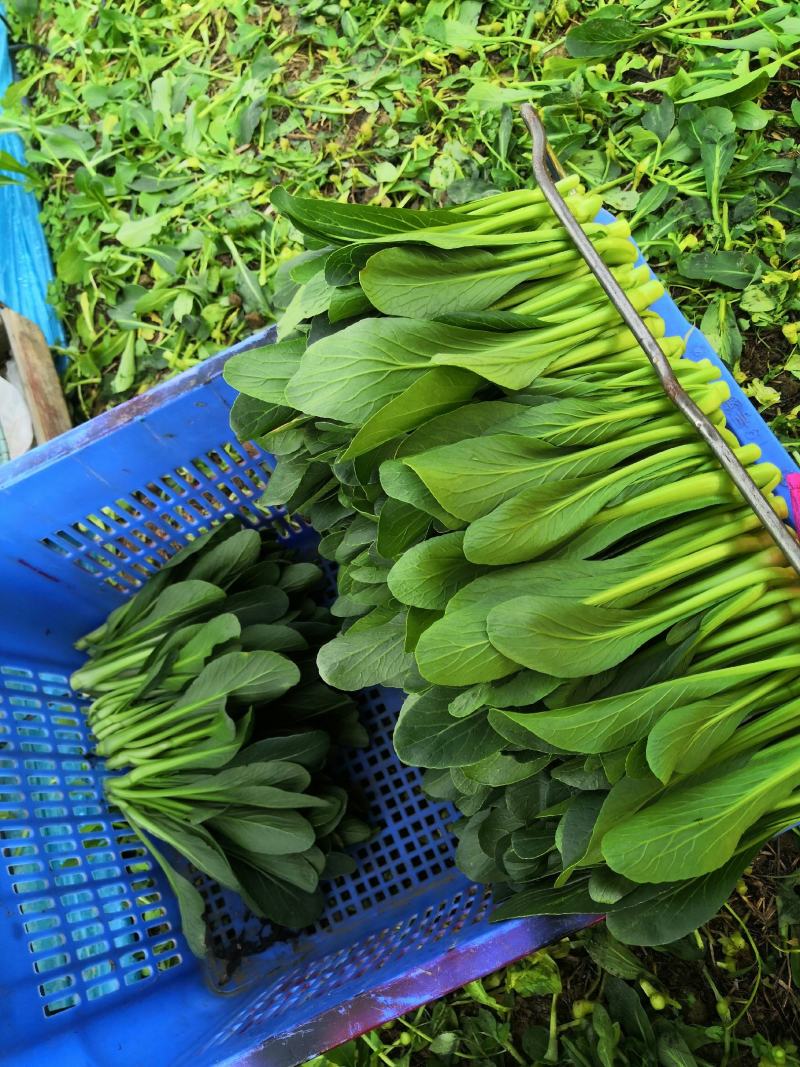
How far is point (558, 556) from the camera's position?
3.22ft

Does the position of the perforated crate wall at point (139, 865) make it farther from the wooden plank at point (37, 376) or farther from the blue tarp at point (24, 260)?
the blue tarp at point (24, 260)

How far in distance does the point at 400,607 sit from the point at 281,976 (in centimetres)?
89

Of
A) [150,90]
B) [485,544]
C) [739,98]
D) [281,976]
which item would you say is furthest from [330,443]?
[150,90]

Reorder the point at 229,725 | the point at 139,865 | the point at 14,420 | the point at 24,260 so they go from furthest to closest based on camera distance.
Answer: the point at 24,260 → the point at 14,420 → the point at 139,865 → the point at 229,725

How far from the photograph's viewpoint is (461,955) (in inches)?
42.5

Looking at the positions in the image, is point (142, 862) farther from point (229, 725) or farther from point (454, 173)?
point (454, 173)

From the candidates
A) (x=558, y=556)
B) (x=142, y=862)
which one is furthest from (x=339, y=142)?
(x=142, y=862)

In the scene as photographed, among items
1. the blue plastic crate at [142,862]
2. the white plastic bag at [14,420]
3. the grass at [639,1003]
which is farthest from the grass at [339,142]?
the grass at [639,1003]

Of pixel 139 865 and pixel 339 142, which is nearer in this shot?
pixel 139 865

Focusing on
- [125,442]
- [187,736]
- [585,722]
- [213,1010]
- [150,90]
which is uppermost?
Result: [150,90]

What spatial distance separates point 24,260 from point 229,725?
162 centimetres

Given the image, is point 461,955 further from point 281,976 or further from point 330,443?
point 330,443

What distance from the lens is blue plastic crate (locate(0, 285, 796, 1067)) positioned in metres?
1.21

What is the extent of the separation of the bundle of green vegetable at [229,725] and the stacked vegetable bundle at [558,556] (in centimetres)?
42
